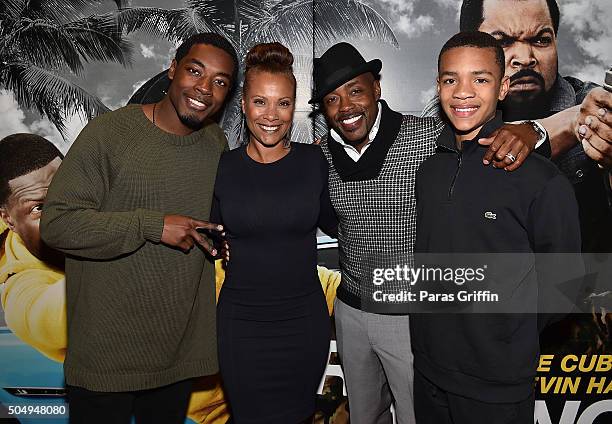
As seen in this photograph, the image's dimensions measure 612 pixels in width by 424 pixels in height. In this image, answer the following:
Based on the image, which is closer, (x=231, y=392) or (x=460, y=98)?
(x=460, y=98)

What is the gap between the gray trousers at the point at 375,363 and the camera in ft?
6.22

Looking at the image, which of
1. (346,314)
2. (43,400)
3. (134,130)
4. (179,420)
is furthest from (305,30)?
(43,400)

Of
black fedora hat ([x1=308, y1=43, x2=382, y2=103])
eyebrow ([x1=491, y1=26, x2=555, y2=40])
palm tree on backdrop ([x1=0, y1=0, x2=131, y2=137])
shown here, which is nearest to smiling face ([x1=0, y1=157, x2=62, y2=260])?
palm tree on backdrop ([x1=0, y1=0, x2=131, y2=137])

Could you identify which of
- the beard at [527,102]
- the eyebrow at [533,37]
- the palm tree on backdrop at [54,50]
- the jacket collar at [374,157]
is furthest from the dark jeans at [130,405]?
the eyebrow at [533,37]

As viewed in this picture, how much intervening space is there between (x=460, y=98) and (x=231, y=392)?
126 cm

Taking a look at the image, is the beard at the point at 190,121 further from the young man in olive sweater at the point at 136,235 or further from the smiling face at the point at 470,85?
the smiling face at the point at 470,85

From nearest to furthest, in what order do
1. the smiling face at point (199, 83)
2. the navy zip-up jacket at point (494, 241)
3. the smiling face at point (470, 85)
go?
1. the navy zip-up jacket at point (494, 241)
2. the smiling face at point (470, 85)
3. the smiling face at point (199, 83)

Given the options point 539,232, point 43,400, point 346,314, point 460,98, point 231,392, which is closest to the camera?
point 539,232

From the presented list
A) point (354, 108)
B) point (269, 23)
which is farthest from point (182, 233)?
point (269, 23)

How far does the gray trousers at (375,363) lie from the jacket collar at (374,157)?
52cm

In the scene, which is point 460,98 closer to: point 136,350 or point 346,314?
point 346,314

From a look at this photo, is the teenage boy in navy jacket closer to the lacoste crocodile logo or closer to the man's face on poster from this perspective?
the lacoste crocodile logo

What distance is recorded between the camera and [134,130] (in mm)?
1727

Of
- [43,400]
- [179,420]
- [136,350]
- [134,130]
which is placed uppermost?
[134,130]
